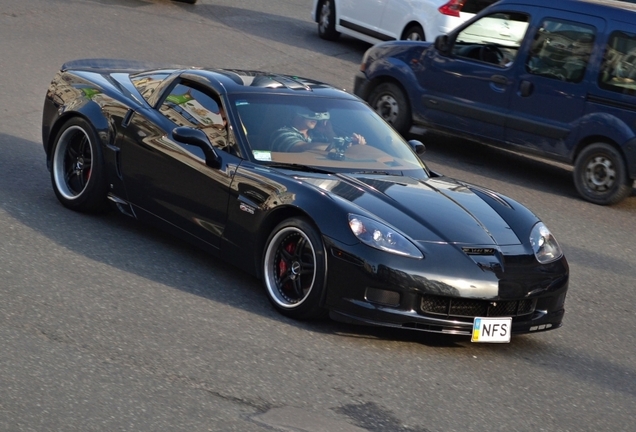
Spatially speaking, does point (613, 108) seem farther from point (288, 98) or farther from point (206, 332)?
point (206, 332)

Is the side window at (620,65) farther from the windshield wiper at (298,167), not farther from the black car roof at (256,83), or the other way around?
the windshield wiper at (298,167)

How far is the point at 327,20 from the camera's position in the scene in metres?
18.7

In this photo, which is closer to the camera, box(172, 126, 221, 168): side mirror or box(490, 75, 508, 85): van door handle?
box(172, 126, 221, 168): side mirror

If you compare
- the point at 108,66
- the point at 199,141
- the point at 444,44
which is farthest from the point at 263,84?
the point at 444,44

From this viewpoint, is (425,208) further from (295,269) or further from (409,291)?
(295,269)

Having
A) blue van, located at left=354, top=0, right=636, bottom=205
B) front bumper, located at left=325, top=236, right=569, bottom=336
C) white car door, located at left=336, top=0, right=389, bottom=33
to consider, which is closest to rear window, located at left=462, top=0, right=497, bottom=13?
white car door, located at left=336, top=0, right=389, bottom=33

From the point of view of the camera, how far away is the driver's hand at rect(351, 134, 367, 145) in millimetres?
7637

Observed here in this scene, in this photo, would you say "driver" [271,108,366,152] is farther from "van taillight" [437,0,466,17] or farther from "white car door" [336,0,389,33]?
"white car door" [336,0,389,33]

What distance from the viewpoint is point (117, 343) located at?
5711 millimetres

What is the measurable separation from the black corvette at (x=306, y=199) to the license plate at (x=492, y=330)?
0.04 feet

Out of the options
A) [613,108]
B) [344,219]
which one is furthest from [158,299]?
[613,108]

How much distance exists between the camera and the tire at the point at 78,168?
316 inches

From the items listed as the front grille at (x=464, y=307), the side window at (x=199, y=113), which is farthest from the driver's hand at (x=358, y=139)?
the front grille at (x=464, y=307)

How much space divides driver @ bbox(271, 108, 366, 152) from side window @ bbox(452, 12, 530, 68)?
4663 mm
